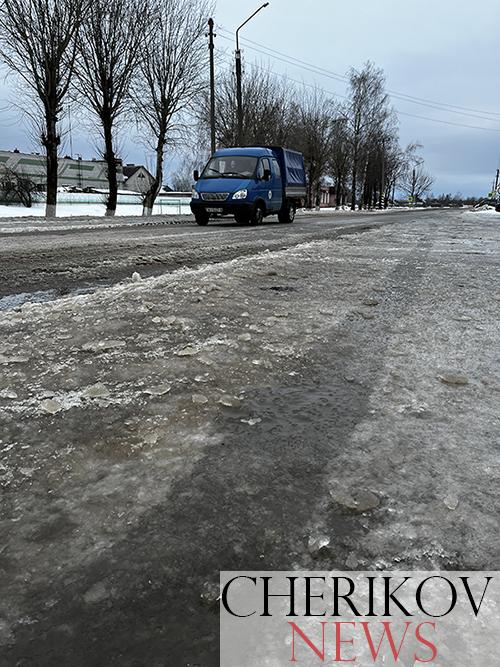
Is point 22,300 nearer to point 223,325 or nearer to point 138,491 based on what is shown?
point 223,325

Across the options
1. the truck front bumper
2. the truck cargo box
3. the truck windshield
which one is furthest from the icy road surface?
the truck cargo box

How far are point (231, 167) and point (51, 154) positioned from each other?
1145 cm

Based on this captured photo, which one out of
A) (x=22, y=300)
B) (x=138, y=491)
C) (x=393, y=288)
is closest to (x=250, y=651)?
(x=138, y=491)

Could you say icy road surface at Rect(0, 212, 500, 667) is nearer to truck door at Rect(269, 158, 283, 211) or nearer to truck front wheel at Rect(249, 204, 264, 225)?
truck front wheel at Rect(249, 204, 264, 225)

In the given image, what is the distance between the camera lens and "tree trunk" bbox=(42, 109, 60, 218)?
2078 cm

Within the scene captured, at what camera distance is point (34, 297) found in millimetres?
3799

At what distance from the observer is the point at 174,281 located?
424 centimetres

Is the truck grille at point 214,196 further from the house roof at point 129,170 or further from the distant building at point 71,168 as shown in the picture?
the house roof at point 129,170

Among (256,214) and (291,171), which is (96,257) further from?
(291,171)

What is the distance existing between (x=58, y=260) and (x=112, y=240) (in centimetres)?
244

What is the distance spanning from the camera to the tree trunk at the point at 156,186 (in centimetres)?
2502

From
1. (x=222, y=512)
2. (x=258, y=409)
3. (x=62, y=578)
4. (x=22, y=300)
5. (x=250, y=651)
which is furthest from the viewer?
(x=22, y=300)

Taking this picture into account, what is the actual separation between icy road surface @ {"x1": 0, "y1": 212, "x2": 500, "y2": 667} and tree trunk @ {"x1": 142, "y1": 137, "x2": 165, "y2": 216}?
22.9 meters

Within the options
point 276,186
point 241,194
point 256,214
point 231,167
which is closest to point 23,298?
point 241,194
